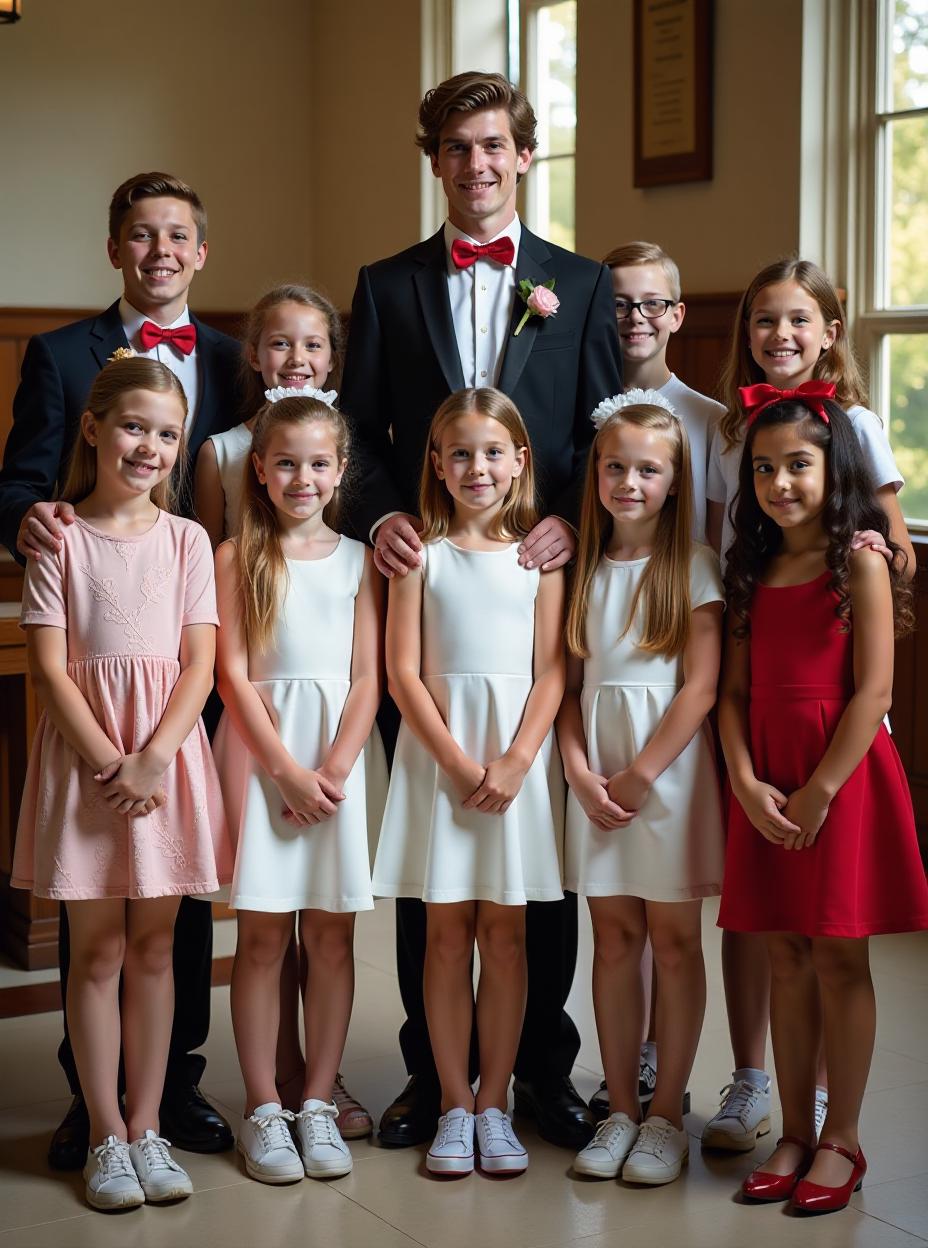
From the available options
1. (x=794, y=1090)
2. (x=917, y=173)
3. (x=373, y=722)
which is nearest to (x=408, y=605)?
(x=373, y=722)

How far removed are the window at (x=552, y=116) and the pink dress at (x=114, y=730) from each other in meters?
3.74

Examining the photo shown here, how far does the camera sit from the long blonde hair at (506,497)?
261 cm

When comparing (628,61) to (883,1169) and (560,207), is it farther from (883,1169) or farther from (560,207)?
(883,1169)

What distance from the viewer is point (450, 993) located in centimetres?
260

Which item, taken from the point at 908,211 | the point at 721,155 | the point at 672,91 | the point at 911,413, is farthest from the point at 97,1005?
the point at 672,91

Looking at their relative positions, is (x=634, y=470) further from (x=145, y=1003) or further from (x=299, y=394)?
(x=145, y=1003)

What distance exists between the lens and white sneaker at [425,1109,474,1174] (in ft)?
8.32

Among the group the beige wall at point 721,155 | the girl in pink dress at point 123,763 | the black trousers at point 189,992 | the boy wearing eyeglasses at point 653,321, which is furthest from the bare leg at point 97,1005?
the beige wall at point 721,155

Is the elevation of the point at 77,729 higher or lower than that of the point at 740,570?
lower

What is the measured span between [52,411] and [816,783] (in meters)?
1.49

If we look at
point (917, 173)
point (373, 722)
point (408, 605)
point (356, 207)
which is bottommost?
point (373, 722)

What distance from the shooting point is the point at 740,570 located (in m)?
2.55

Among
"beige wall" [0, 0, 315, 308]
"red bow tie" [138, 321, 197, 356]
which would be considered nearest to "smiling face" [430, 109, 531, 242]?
"red bow tie" [138, 321, 197, 356]

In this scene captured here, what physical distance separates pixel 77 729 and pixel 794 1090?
1315mm
